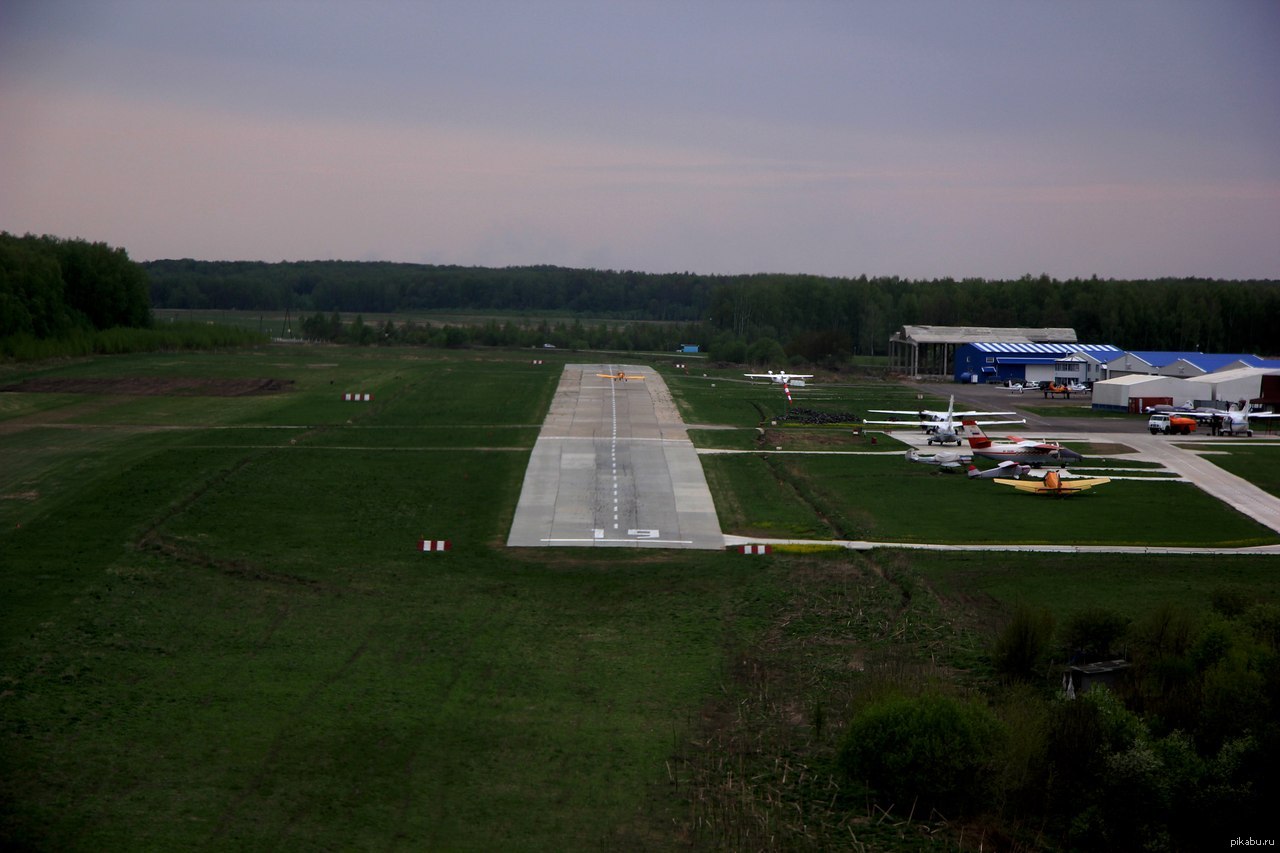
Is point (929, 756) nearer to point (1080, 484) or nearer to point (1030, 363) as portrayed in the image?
point (1080, 484)

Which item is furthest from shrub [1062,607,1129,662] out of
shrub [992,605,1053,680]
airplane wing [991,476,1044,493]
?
airplane wing [991,476,1044,493]

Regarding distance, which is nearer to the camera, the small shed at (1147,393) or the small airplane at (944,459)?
the small airplane at (944,459)

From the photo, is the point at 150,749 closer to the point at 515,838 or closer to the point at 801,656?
the point at 515,838

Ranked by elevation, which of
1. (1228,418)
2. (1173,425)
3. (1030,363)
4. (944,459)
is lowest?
(944,459)

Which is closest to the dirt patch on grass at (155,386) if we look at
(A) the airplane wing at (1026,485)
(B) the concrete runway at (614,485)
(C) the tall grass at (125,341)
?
(C) the tall grass at (125,341)

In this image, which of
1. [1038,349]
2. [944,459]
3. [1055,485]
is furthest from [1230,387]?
[1055,485]

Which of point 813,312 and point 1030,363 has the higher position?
point 813,312

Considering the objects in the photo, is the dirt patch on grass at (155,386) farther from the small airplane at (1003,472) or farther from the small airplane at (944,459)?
the small airplane at (1003,472)
